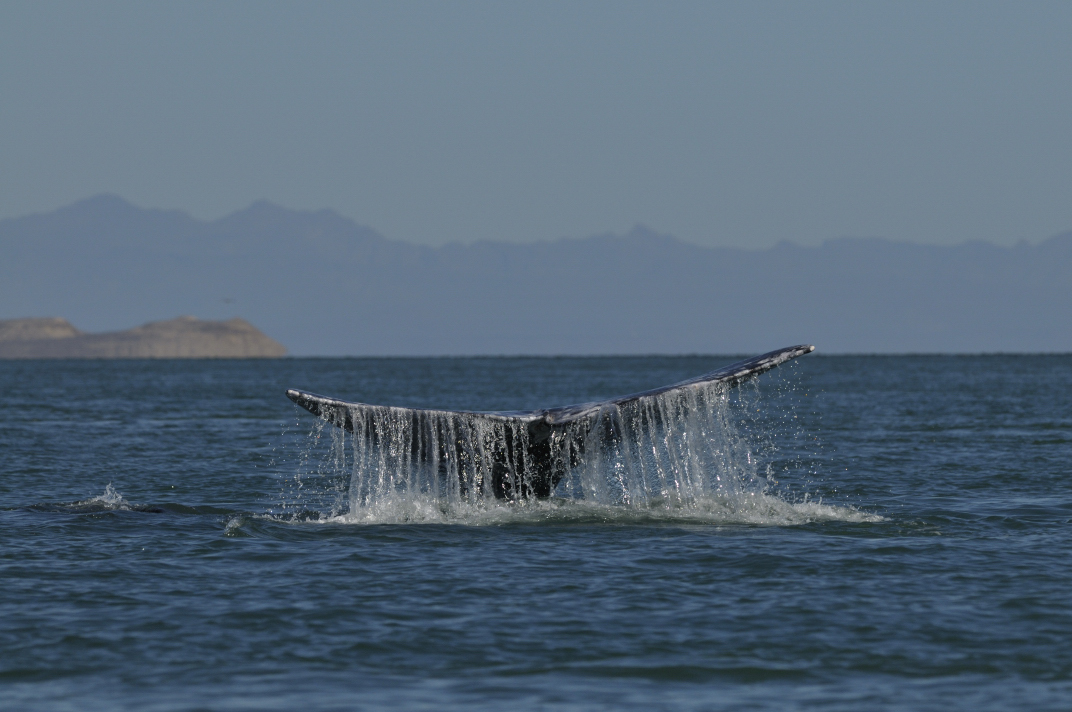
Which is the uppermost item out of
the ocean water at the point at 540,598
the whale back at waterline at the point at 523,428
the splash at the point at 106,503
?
the whale back at waterline at the point at 523,428

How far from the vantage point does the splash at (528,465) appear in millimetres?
14641

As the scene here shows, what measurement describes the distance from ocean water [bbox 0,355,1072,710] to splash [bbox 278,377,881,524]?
107 millimetres

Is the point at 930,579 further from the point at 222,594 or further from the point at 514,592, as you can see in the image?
the point at 222,594

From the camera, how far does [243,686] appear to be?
912cm

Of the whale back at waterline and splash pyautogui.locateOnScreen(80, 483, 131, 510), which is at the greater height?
the whale back at waterline

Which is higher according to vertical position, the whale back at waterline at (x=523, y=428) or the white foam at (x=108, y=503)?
the whale back at waterline at (x=523, y=428)

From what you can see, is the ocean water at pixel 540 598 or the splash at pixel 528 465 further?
the splash at pixel 528 465

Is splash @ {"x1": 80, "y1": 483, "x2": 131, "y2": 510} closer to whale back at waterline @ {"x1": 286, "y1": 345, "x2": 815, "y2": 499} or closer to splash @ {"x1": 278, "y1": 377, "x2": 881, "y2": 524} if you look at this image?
splash @ {"x1": 278, "y1": 377, "x2": 881, "y2": 524}

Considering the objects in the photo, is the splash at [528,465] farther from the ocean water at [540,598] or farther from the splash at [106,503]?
the splash at [106,503]

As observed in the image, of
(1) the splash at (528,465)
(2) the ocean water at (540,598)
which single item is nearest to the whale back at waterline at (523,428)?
(1) the splash at (528,465)

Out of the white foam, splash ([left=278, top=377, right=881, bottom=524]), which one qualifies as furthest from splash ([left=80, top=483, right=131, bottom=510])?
splash ([left=278, top=377, right=881, bottom=524])

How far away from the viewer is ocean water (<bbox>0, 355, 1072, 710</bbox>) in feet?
29.9

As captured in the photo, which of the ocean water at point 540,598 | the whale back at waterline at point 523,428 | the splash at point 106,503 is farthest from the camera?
the splash at point 106,503

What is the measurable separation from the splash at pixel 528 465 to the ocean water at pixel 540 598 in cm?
11
